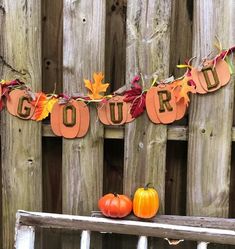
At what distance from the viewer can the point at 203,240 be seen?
1.54m

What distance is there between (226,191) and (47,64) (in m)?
0.86

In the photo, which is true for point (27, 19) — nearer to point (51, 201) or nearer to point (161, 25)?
point (161, 25)

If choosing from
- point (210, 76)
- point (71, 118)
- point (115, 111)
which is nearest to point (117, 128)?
point (115, 111)

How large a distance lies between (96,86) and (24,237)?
2.00 feet

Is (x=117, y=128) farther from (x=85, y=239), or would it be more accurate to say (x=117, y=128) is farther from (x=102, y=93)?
(x=85, y=239)

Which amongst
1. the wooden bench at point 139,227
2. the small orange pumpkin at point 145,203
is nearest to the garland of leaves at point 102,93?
the small orange pumpkin at point 145,203

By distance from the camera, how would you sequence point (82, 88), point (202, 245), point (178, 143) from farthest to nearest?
point (178, 143) < point (82, 88) < point (202, 245)

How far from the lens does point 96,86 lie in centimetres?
163

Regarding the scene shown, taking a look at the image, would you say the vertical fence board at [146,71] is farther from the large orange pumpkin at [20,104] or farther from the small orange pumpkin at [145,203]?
the large orange pumpkin at [20,104]

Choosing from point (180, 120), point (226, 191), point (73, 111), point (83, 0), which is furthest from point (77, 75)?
point (226, 191)

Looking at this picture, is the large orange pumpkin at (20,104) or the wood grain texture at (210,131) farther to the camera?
the large orange pumpkin at (20,104)

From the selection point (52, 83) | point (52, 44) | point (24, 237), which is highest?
point (52, 44)

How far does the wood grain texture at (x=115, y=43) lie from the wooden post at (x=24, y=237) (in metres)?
0.62

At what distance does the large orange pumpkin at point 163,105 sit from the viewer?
1.60 meters
